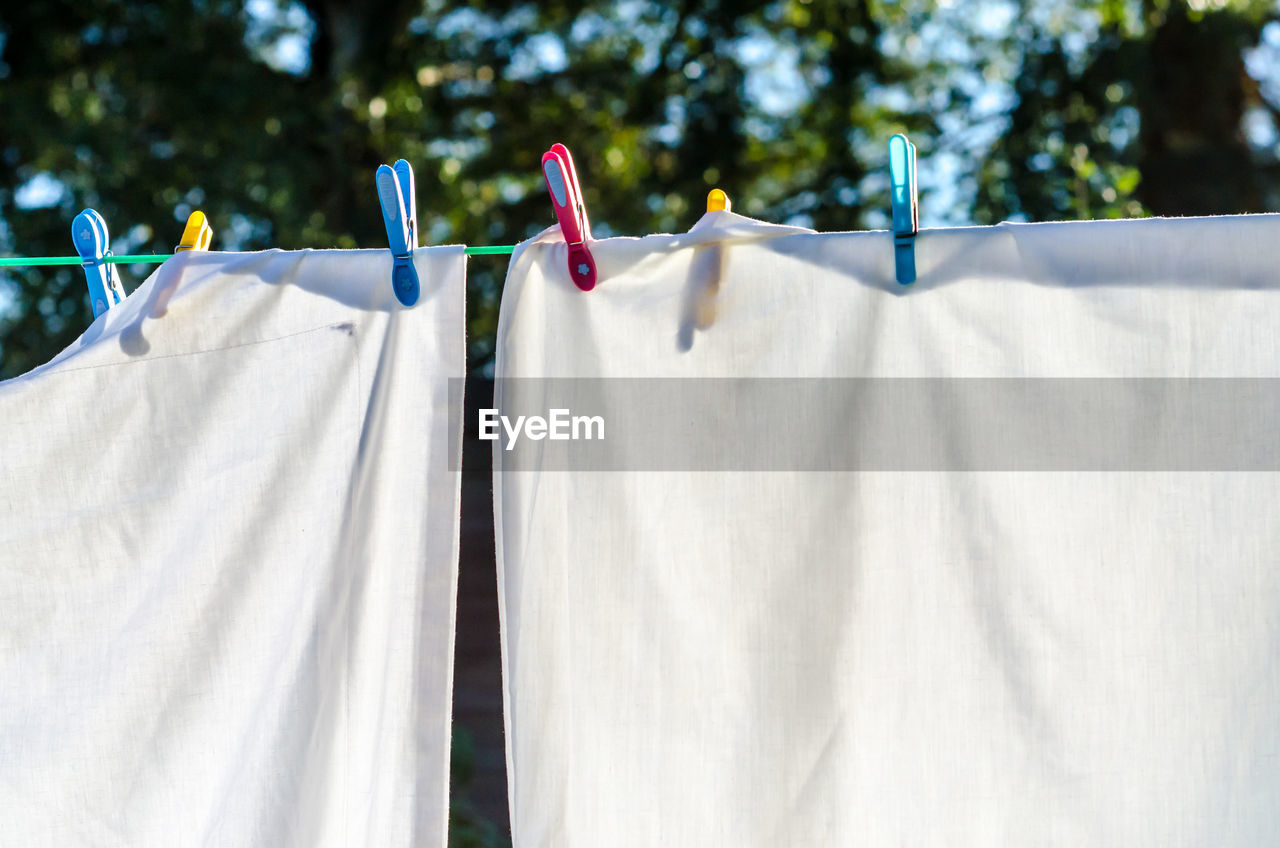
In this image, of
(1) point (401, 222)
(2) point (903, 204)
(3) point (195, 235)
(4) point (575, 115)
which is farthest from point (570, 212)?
(4) point (575, 115)

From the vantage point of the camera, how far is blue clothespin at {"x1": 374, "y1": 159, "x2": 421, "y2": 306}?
0.86 metres

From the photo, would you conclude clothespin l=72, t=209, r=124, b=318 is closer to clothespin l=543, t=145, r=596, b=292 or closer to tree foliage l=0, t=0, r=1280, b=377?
clothespin l=543, t=145, r=596, b=292

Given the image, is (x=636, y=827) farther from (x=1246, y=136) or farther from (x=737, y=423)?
(x=1246, y=136)

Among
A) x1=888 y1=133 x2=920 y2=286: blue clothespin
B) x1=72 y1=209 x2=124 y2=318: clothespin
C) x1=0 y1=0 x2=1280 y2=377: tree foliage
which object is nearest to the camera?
x1=888 y1=133 x2=920 y2=286: blue clothespin

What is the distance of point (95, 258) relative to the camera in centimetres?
99

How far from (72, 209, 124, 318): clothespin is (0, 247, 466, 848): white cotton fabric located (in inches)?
2.2

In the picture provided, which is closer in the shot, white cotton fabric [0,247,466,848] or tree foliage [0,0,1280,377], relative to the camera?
white cotton fabric [0,247,466,848]

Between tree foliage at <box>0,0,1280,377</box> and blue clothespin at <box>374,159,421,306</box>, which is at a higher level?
tree foliage at <box>0,0,1280,377</box>

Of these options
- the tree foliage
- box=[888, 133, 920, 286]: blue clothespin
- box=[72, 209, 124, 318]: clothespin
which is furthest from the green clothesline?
the tree foliage

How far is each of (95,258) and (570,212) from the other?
Answer: 0.46 meters

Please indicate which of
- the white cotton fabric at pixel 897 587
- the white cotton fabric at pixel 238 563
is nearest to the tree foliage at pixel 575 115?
the white cotton fabric at pixel 897 587

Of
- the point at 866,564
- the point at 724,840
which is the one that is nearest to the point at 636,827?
the point at 724,840

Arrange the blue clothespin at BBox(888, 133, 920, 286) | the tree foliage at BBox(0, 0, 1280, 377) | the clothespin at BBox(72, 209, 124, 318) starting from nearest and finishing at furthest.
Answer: the blue clothespin at BBox(888, 133, 920, 286) → the clothespin at BBox(72, 209, 124, 318) → the tree foliage at BBox(0, 0, 1280, 377)

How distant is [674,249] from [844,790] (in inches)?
17.2
